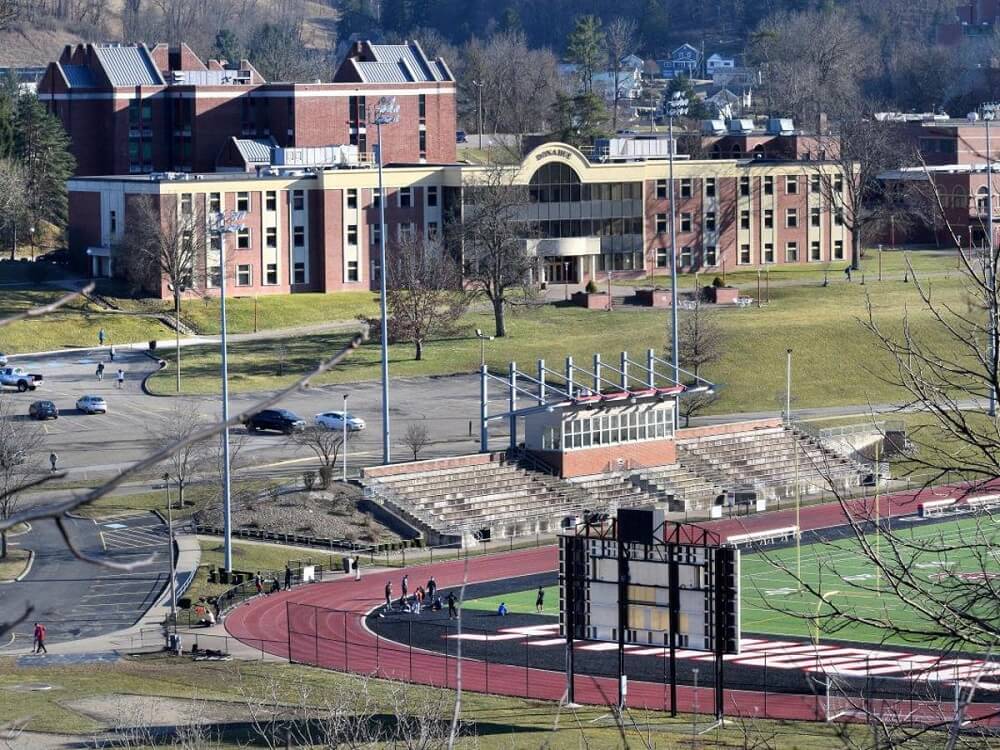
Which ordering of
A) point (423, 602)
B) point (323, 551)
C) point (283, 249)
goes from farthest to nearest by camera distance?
point (283, 249)
point (323, 551)
point (423, 602)

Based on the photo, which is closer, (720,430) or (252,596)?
(252,596)

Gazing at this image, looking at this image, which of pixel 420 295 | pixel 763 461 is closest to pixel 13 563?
pixel 763 461

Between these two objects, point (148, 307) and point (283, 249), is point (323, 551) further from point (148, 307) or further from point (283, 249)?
point (283, 249)

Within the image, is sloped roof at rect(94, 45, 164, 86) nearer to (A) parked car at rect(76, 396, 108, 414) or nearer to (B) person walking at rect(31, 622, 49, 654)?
(A) parked car at rect(76, 396, 108, 414)

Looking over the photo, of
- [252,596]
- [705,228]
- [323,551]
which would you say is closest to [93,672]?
[252,596]

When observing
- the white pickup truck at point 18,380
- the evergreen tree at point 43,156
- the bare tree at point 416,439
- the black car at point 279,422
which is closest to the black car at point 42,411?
the white pickup truck at point 18,380

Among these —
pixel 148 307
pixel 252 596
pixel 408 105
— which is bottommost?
pixel 252 596

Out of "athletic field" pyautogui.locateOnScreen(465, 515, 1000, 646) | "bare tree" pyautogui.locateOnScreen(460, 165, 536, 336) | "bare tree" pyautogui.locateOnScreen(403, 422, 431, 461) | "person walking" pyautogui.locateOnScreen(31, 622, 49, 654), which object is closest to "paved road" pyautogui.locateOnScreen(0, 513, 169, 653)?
"person walking" pyautogui.locateOnScreen(31, 622, 49, 654)
